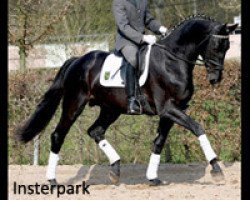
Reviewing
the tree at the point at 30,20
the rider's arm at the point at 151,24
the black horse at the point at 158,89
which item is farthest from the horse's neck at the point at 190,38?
the tree at the point at 30,20

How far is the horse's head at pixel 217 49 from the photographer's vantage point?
912 centimetres

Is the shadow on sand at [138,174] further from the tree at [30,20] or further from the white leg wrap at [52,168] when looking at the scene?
the tree at [30,20]

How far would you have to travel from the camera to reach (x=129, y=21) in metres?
9.84

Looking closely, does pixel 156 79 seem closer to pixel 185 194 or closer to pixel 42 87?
pixel 185 194

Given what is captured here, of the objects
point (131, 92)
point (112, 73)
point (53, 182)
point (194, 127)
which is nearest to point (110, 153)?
point (53, 182)

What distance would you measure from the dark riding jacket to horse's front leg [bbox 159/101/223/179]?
110cm

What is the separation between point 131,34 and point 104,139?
1.72m

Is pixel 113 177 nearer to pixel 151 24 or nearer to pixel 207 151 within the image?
pixel 207 151

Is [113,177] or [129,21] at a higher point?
[129,21]

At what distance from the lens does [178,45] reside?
952cm

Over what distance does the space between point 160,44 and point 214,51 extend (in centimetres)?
89

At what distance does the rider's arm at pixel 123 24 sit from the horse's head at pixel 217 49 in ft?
3.32

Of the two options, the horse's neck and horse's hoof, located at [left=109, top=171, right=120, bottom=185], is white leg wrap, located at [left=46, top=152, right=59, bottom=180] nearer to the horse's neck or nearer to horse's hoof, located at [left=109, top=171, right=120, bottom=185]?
horse's hoof, located at [left=109, top=171, right=120, bottom=185]

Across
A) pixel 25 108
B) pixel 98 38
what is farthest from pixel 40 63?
pixel 25 108
